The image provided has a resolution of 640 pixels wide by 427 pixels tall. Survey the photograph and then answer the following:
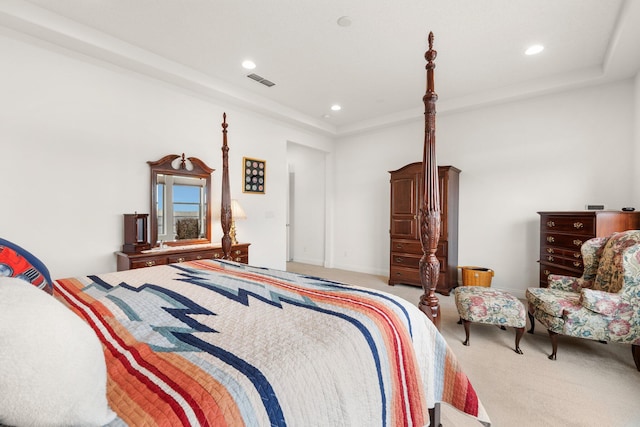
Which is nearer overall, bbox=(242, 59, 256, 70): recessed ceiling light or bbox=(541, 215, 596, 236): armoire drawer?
bbox=(541, 215, 596, 236): armoire drawer

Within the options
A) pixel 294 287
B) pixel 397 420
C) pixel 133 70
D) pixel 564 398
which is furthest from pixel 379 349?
pixel 133 70

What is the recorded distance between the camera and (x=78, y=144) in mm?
2881

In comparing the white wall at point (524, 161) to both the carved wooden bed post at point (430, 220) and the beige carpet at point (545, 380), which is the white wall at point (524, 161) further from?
the carved wooden bed post at point (430, 220)

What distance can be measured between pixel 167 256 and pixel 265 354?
275 cm

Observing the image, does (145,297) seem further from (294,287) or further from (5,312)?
(5,312)

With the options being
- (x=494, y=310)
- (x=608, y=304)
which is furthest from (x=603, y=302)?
(x=494, y=310)

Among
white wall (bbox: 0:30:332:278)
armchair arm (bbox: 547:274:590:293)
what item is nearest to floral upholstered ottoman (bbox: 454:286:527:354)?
armchair arm (bbox: 547:274:590:293)

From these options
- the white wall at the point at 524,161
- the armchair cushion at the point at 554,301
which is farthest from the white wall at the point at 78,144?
the armchair cushion at the point at 554,301

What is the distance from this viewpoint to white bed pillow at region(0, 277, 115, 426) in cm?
50

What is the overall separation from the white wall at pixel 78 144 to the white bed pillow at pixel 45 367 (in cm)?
277

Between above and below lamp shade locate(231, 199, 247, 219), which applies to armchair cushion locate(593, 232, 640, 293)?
below

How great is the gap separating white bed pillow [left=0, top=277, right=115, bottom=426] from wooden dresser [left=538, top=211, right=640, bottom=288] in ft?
12.9

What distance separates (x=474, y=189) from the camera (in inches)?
177

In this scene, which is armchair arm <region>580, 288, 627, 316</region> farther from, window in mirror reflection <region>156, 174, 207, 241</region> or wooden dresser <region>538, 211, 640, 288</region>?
window in mirror reflection <region>156, 174, 207, 241</region>
